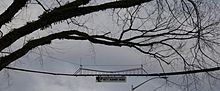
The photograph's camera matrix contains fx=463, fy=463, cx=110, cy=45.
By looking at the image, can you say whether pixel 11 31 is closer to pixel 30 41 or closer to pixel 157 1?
→ pixel 30 41

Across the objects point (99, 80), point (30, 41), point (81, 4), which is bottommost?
point (99, 80)

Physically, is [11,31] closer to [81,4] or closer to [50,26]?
[50,26]

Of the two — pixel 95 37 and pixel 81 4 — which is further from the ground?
pixel 81 4

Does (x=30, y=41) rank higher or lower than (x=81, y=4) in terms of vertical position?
lower

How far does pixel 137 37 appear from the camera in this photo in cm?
1252

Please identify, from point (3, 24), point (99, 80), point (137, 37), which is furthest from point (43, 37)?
point (99, 80)

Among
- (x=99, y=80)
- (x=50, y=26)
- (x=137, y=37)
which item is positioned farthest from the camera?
(x=99, y=80)

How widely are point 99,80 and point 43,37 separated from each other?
679 centimetres

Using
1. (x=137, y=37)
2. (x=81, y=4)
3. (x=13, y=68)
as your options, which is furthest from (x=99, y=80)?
(x=81, y=4)

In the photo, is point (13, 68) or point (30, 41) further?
point (13, 68)

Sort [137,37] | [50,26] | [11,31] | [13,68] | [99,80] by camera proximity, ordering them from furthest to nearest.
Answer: [99,80]
[13,68]
[137,37]
[50,26]
[11,31]

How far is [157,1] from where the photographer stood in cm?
1205

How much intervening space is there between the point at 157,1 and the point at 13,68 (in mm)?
5048

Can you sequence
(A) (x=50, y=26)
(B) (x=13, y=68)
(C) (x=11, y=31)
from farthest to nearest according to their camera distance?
(B) (x=13, y=68)
(A) (x=50, y=26)
(C) (x=11, y=31)
